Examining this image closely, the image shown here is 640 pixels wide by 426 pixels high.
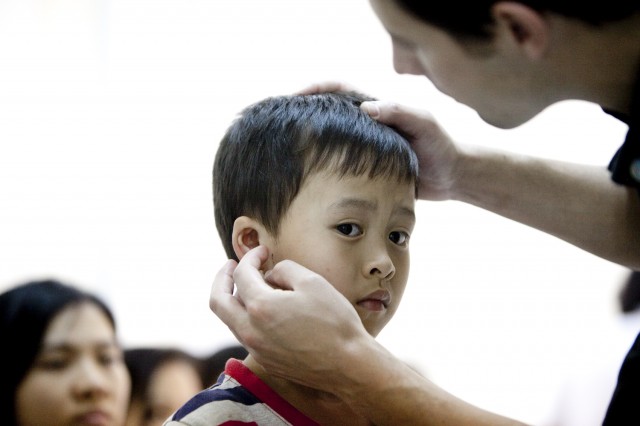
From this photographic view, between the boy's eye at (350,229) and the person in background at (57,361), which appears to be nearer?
the boy's eye at (350,229)

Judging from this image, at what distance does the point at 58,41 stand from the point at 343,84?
1886mm

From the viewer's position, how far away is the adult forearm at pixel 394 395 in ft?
3.39

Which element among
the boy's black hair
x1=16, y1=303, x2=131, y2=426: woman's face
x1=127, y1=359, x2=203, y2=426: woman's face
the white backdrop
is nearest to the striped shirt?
the boy's black hair

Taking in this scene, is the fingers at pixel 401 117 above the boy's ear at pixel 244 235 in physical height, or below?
above

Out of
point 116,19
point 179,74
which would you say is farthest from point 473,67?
point 116,19

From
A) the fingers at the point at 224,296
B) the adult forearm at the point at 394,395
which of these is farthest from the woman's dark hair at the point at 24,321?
the adult forearm at the point at 394,395

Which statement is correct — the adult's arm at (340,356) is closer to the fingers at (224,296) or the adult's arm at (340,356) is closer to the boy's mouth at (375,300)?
the fingers at (224,296)

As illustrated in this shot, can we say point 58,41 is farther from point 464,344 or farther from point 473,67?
point 473,67

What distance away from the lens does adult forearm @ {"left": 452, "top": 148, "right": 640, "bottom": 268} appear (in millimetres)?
1385

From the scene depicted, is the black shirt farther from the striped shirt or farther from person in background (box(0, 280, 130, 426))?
person in background (box(0, 280, 130, 426))

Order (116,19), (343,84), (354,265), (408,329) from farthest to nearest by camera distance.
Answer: (116,19) → (408,329) → (343,84) → (354,265)

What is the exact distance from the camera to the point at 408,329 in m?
2.82

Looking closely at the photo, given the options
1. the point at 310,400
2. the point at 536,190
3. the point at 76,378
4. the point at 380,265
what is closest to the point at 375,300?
the point at 380,265

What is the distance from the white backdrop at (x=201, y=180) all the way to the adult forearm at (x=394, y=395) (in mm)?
1767
